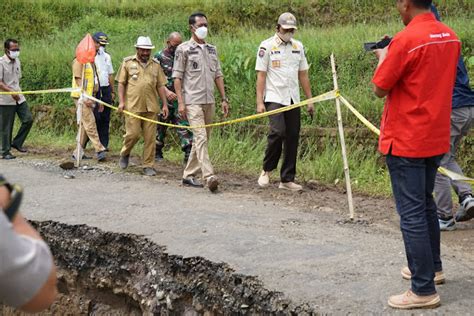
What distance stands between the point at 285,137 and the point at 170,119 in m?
2.53

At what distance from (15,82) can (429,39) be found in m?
7.87

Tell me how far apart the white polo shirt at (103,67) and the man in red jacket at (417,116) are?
675 cm

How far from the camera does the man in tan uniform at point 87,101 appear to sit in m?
10.2

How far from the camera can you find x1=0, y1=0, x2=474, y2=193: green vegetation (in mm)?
9406

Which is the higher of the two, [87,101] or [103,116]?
[87,101]

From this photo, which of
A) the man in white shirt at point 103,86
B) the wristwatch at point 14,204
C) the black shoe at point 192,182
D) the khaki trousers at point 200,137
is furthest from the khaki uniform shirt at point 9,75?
the wristwatch at point 14,204

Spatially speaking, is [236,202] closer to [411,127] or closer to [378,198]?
[378,198]

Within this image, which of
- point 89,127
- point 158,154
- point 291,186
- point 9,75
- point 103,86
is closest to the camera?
point 291,186

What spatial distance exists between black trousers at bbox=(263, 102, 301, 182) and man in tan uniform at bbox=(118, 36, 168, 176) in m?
1.60

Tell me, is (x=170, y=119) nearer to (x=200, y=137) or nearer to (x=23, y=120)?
(x=200, y=137)

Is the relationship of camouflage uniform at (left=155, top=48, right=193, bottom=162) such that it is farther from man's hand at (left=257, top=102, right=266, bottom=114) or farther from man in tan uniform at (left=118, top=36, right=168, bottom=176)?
man's hand at (left=257, top=102, right=266, bottom=114)

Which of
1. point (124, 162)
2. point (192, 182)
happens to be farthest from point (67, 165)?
point (192, 182)

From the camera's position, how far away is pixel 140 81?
29.5 ft

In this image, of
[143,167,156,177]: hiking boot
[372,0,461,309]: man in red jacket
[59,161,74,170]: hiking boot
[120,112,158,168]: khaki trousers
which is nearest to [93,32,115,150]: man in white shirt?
[59,161,74,170]: hiking boot
